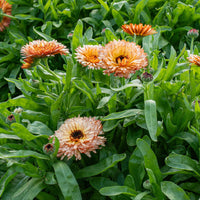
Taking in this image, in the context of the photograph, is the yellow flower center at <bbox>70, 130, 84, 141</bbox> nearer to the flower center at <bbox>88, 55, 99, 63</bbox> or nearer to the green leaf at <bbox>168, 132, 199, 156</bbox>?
the flower center at <bbox>88, 55, 99, 63</bbox>

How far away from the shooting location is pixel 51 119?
156 centimetres

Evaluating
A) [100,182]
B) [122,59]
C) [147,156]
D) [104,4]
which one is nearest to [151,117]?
[147,156]

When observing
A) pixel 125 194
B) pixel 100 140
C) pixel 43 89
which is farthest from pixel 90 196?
pixel 43 89

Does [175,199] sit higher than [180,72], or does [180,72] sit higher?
[180,72]

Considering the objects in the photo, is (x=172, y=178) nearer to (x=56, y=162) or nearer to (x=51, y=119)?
(x=56, y=162)

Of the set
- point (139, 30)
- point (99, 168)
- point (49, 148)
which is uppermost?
point (139, 30)

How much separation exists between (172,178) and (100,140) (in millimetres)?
392

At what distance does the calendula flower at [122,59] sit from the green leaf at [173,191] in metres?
0.50

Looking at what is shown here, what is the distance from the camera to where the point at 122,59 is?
1364 millimetres

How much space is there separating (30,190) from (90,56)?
0.70m

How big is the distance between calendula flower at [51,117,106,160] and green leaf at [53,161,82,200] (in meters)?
0.07

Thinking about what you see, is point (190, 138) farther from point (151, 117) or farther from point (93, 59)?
point (93, 59)

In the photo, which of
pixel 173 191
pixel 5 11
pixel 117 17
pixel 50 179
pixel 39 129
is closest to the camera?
pixel 173 191

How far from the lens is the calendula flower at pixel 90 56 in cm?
144
